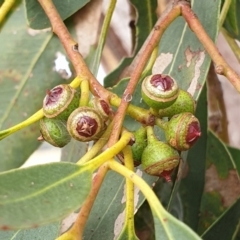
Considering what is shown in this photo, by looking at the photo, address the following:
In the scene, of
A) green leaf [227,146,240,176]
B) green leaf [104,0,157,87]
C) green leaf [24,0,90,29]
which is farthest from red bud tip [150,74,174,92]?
green leaf [227,146,240,176]

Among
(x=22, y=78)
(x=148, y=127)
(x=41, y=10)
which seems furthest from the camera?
(x=22, y=78)

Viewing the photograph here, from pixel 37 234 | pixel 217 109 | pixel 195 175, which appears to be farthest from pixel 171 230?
pixel 217 109

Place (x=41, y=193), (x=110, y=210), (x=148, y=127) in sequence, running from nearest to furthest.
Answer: (x=41, y=193)
(x=148, y=127)
(x=110, y=210)

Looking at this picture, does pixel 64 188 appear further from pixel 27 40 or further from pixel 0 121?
pixel 27 40

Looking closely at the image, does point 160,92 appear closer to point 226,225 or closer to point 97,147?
point 97,147

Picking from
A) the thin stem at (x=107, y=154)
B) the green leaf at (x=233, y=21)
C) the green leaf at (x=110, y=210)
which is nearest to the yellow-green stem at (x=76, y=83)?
the thin stem at (x=107, y=154)

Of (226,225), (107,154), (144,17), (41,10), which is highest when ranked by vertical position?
(41,10)
